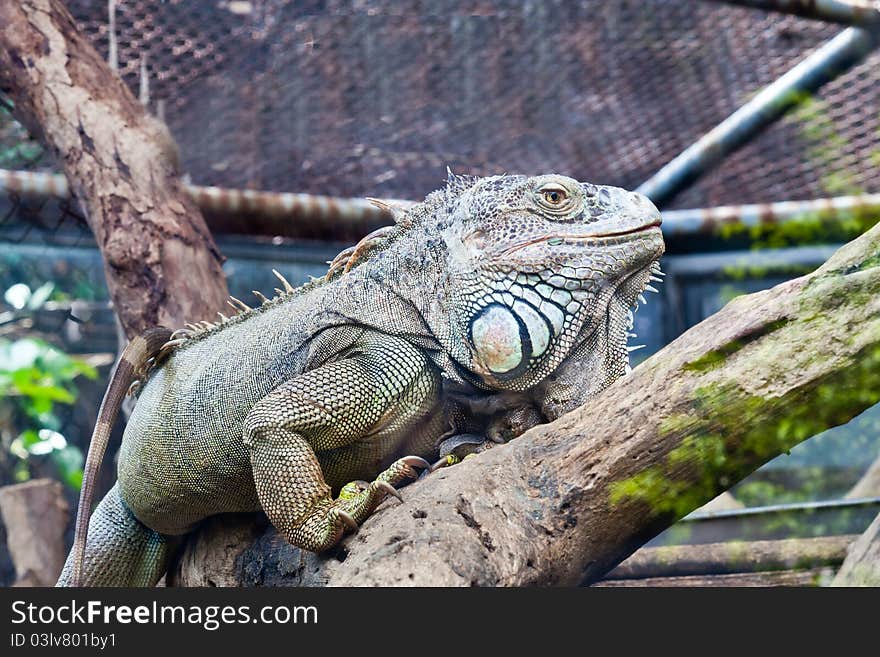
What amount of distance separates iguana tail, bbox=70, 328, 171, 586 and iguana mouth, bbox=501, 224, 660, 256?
106 centimetres

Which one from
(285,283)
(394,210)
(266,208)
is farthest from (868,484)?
(266,208)

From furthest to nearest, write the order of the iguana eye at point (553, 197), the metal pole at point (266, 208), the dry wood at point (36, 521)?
1. the dry wood at point (36, 521)
2. the metal pole at point (266, 208)
3. the iguana eye at point (553, 197)

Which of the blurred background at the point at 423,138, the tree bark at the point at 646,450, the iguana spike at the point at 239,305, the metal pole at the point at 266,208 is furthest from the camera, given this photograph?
the metal pole at the point at 266,208

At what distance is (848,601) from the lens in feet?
4.88

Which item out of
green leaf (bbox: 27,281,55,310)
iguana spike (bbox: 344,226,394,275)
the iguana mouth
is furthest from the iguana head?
green leaf (bbox: 27,281,55,310)

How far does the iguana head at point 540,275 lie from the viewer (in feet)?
6.28

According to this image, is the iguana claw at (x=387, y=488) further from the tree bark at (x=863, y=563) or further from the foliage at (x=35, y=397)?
the foliage at (x=35, y=397)

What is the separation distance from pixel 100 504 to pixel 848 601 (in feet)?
6.26

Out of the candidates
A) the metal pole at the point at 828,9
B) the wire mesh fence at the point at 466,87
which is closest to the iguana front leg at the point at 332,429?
the wire mesh fence at the point at 466,87

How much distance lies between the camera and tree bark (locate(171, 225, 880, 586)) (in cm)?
156

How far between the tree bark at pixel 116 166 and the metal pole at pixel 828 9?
7.14ft

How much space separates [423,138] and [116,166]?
1.09 meters

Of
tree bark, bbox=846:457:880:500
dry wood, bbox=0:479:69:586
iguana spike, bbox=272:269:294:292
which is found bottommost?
dry wood, bbox=0:479:69:586

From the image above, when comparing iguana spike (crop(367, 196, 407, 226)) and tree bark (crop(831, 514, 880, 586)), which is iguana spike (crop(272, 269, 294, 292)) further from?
tree bark (crop(831, 514, 880, 586))
